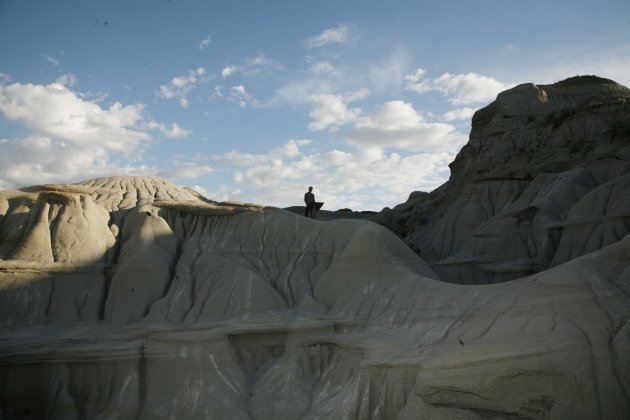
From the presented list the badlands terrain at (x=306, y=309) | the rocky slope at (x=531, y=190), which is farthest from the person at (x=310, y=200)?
the rocky slope at (x=531, y=190)

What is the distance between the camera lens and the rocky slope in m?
20.9

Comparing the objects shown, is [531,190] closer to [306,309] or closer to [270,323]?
[306,309]

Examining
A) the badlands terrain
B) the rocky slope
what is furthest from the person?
the rocky slope

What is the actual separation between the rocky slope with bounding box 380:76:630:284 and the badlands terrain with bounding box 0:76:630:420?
0.13m

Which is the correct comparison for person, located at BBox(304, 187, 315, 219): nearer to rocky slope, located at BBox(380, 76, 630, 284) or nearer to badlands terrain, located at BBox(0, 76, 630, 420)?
badlands terrain, located at BBox(0, 76, 630, 420)

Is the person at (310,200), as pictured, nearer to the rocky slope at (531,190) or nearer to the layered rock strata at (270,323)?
the layered rock strata at (270,323)

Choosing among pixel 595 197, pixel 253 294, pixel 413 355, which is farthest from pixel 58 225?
pixel 595 197

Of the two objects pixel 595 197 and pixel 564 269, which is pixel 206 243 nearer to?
pixel 564 269

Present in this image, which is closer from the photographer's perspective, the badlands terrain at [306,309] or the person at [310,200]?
the badlands terrain at [306,309]

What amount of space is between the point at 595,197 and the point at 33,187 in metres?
23.9

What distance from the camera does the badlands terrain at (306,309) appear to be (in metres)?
12.4

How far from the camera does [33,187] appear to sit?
22.7 meters

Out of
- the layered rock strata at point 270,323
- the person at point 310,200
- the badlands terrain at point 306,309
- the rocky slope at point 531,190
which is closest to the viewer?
the layered rock strata at point 270,323

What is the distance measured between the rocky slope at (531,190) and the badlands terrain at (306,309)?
13 centimetres
